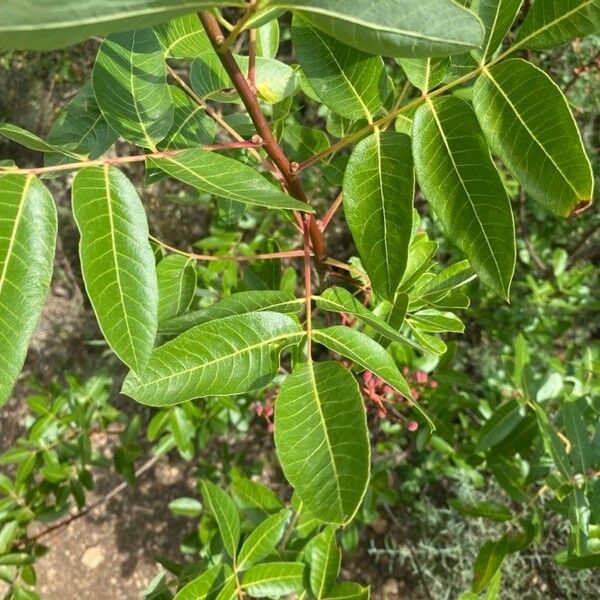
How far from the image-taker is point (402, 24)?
504 mm

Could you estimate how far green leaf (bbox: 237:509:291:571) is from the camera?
1293mm

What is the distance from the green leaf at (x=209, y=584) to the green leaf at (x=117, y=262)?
0.61m

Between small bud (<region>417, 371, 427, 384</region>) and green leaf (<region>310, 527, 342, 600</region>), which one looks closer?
green leaf (<region>310, 527, 342, 600</region>)

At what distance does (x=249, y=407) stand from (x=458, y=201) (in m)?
1.55

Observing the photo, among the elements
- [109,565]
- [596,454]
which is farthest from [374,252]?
[109,565]

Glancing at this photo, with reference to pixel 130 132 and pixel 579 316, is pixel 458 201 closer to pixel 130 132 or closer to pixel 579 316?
pixel 130 132

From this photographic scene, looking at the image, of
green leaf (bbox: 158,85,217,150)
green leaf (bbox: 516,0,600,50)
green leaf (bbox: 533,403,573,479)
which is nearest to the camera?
green leaf (bbox: 516,0,600,50)

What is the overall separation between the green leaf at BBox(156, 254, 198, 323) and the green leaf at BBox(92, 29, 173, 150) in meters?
0.36

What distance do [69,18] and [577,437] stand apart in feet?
4.53

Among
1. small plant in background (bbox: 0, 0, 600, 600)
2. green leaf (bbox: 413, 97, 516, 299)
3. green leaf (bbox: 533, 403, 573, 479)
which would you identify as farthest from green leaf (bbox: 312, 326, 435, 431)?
green leaf (bbox: 533, 403, 573, 479)

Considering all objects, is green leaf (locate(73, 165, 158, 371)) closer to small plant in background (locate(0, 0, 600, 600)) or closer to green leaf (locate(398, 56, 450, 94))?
small plant in background (locate(0, 0, 600, 600))

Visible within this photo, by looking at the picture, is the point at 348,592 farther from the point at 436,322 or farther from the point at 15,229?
the point at 15,229

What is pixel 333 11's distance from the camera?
0.51 meters

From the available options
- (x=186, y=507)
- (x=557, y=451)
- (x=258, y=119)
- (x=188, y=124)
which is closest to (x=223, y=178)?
(x=258, y=119)
